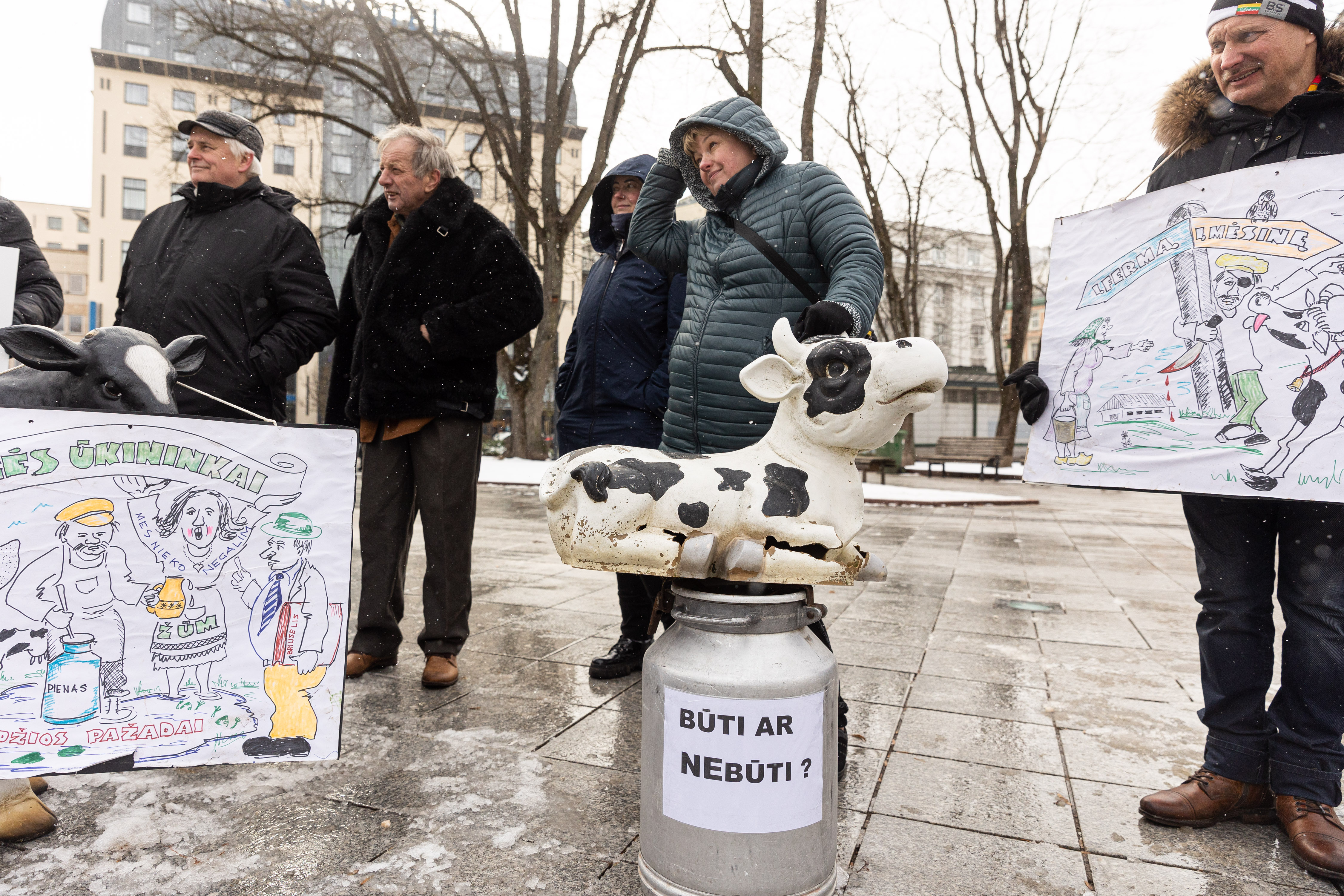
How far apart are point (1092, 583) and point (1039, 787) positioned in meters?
4.51

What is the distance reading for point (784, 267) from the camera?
8.25 feet

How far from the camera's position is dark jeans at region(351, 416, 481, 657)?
360 cm

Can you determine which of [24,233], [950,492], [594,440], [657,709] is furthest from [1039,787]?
[950,492]

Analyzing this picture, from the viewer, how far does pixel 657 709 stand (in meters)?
1.95

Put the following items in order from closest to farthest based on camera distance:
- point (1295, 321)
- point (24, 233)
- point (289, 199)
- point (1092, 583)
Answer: point (1295, 321)
point (24, 233)
point (289, 199)
point (1092, 583)

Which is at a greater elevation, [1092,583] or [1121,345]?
[1121,345]

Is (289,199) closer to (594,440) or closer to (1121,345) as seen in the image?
(594,440)

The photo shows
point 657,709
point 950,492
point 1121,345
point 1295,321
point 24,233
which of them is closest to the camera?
point 657,709

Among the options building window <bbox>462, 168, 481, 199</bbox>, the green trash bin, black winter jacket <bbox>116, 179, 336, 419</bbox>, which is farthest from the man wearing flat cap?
building window <bbox>462, 168, 481, 199</bbox>

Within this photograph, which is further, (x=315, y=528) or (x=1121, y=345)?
(x=1121, y=345)

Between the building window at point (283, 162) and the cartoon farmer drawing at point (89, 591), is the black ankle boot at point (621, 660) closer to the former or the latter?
the cartoon farmer drawing at point (89, 591)

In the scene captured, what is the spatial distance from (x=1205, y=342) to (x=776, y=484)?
1.39 meters

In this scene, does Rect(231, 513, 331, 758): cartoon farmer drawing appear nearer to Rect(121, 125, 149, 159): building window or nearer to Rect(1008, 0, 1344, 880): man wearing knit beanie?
Rect(1008, 0, 1344, 880): man wearing knit beanie

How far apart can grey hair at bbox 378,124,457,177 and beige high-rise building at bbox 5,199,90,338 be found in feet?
154
